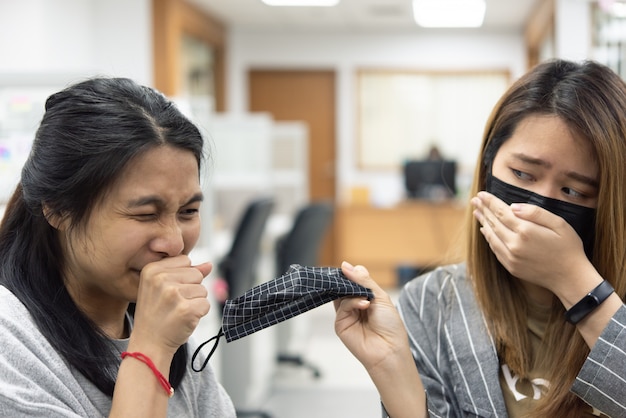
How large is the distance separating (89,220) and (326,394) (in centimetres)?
309

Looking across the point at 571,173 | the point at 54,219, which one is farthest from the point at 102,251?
the point at 571,173

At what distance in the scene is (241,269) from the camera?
120 inches

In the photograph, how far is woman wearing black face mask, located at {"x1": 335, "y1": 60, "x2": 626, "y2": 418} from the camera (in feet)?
3.58

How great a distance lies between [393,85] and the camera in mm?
8156

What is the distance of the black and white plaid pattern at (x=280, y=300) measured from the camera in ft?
3.43

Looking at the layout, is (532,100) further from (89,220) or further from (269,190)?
(269,190)

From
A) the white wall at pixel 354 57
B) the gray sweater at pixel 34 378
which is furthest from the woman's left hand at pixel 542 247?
the white wall at pixel 354 57

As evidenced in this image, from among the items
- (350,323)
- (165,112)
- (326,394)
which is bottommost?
(326,394)

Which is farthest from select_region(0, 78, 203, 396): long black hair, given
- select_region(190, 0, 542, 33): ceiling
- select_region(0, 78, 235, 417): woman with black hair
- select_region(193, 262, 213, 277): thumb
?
select_region(190, 0, 542, 33): ceiling

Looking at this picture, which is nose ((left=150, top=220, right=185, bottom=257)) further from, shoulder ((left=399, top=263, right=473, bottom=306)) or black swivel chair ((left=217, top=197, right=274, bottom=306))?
black swivel chair ((left=217, top=197, right=274, bottom=306))

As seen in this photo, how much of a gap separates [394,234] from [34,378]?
239 inches

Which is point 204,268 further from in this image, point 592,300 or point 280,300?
point 592,300

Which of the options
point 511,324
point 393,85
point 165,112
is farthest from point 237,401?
point 393,85

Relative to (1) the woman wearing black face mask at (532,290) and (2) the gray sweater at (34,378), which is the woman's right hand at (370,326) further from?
(2) the gray sweater at (34,378)
